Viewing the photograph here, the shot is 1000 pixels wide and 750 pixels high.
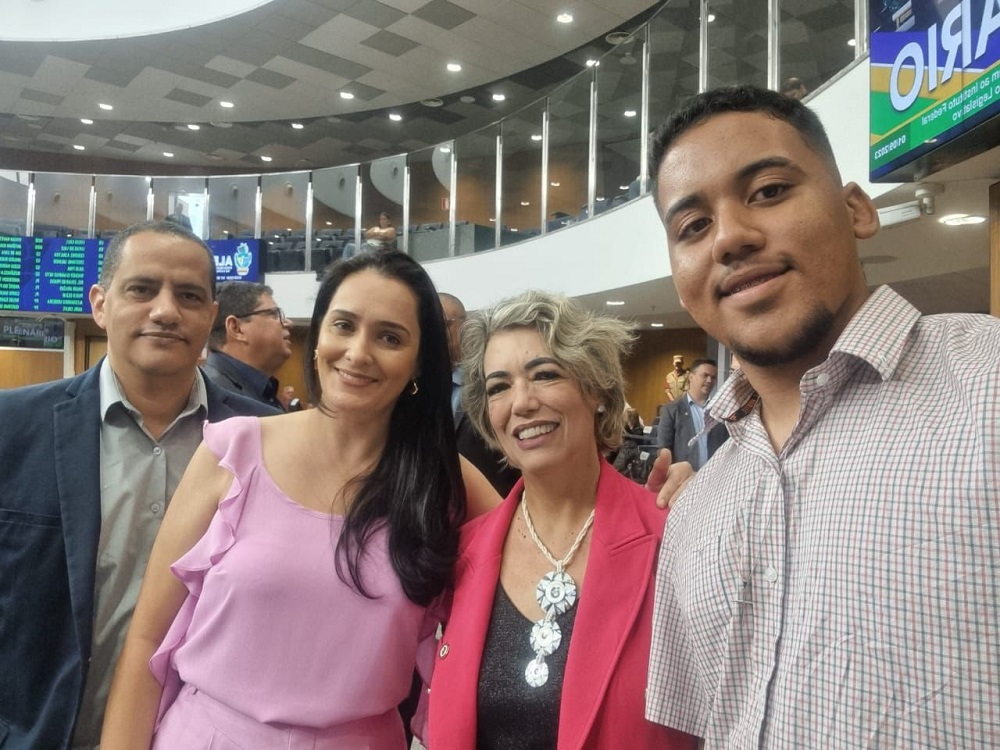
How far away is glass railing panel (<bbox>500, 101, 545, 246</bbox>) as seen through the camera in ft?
30.1

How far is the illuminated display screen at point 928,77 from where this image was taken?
104 inches

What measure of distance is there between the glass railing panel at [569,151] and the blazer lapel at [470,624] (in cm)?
683

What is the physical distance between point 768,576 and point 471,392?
1033 millimetres

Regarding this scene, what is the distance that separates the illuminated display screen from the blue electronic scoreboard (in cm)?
1047

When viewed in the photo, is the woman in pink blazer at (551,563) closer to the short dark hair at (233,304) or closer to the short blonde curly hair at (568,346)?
the short blonde curly hair at (568,346)

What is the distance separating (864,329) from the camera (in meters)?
0.91

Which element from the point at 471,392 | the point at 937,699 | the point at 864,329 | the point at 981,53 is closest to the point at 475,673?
the point at 471,392

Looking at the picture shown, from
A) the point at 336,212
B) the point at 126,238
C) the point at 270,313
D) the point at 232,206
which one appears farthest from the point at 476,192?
the point at 126,238

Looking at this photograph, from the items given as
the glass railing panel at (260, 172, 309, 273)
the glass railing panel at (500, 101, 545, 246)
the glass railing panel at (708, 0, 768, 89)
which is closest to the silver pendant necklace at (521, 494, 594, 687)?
the glass railing panel at (708, 0, 768, 89)

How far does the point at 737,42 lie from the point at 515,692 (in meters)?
5.65

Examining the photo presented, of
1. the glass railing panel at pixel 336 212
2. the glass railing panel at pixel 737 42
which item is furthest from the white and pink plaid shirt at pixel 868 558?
the glass railing panel at pixel 336 212

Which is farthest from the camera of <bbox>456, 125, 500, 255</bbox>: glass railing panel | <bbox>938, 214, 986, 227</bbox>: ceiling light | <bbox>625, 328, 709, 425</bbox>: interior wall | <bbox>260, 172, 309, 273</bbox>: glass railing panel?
<bbox>625, 328, 709, 425</bbox>: interior wall

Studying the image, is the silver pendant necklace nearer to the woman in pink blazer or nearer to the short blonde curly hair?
the woman in pink blazer

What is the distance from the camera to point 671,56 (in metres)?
6.41
